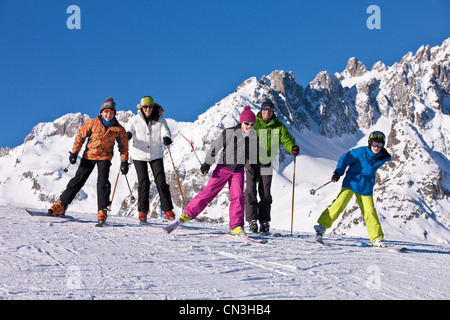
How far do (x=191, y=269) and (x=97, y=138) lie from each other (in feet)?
14.2

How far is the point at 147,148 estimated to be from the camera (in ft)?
28.2

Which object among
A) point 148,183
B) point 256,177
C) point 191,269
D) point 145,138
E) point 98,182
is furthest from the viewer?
point 148,183

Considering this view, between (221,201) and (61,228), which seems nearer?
(61,228)

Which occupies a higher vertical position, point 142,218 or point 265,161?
point 265,161

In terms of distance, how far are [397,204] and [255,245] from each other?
161982 mm

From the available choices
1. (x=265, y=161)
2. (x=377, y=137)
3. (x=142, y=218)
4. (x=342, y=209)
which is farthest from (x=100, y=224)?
(x=377, y=137)

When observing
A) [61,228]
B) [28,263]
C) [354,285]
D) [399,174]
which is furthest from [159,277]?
[399,174]

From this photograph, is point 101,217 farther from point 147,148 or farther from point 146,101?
point 146,101

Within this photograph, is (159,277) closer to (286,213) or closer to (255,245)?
(255,245)

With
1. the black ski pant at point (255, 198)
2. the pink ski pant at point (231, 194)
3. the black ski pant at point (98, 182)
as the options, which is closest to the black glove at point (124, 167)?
the black ski pant at point (98, 182)

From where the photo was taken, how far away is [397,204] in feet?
508

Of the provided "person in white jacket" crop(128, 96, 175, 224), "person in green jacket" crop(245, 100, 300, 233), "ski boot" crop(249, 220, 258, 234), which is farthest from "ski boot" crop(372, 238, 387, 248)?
"person in white jacket" crop(128, 96, 175, 224)

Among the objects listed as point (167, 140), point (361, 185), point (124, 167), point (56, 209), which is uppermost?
point (167, 140)

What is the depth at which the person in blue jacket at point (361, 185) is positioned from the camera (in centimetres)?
774
